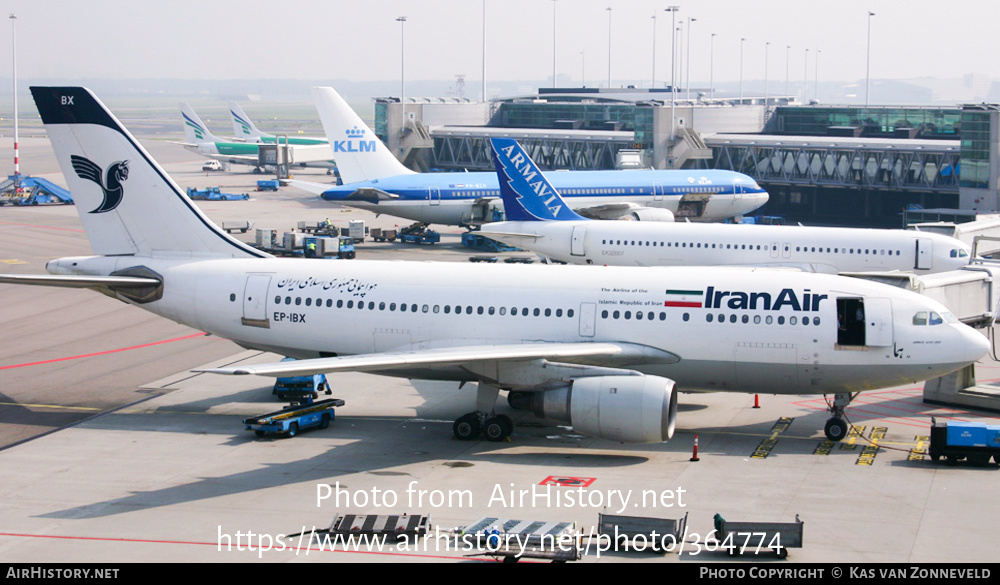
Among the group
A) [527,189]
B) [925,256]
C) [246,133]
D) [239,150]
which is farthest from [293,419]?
[246,133]

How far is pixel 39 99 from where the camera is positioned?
32.7m

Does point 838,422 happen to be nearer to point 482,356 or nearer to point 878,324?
point 878,324

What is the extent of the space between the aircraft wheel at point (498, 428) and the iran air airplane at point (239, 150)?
344ft

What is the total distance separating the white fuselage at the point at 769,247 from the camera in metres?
49.2

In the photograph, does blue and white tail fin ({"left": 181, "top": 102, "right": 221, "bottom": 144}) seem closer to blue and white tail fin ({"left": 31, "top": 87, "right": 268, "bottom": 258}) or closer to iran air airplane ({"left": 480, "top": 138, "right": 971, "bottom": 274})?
iran air airplane ({"left": 480, "top": 138, "right": 971, "bottom": 274})

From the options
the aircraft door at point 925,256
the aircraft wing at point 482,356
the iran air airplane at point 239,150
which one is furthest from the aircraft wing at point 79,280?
the iran air airplane at point 239,150

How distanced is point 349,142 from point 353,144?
31 centimetres

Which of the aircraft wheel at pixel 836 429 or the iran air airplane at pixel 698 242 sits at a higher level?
the iran air airplane at pixel 698 242

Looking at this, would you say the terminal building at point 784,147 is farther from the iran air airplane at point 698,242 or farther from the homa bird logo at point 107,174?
the homa bird logo at point 107,174

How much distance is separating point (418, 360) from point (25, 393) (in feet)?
51.2

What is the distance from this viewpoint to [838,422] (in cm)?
2928

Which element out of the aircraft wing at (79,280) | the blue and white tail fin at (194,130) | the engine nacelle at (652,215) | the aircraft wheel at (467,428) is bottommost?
the aircraft wheel at (467,428)

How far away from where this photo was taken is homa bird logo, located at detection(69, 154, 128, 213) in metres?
33.2

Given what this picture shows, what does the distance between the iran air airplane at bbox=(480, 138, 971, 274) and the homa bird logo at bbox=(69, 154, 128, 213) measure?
2564 cm
